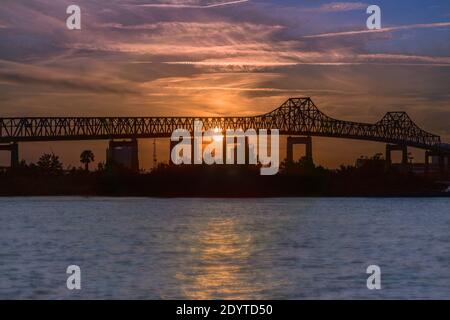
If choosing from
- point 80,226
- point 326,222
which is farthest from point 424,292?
point 326,222

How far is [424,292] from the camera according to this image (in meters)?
35.6

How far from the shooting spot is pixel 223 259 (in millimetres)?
47219

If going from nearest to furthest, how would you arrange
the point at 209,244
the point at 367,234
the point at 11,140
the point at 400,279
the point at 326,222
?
the point at 400,279, the point at 209,244, the point at 367,234, the point at 326,222, the point at 11,140

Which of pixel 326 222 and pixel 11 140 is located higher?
pixel 11 140

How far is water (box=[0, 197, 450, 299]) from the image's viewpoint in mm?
35656

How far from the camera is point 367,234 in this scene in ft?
215

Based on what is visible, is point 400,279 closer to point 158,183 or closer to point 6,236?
point 6,236

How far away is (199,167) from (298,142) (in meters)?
17.7

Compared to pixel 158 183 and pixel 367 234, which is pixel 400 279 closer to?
pixel 367 234

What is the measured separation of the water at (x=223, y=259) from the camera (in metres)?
35.7

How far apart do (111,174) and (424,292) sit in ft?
505
